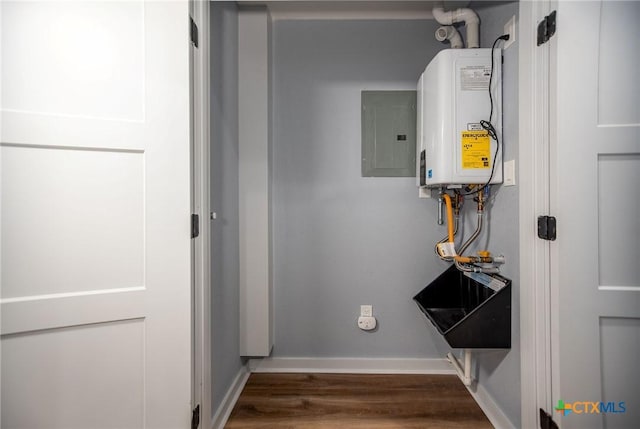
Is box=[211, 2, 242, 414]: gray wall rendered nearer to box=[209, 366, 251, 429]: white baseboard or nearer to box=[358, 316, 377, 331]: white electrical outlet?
box=[209, 366, 251, 429]: white baseboard

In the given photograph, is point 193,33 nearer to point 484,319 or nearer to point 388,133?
point 388,133

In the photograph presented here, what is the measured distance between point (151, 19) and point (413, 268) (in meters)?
1.88

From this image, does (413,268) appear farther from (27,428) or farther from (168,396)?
(27,428)

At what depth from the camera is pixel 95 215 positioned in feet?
3.02

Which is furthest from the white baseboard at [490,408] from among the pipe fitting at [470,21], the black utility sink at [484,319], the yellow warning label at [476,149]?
the pipe fitting at [470,21]

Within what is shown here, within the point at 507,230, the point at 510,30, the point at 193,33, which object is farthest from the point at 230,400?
the point at 510,30

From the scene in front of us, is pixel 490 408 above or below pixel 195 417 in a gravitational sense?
below

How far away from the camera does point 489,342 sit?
129cm

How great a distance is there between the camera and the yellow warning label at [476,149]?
137cm

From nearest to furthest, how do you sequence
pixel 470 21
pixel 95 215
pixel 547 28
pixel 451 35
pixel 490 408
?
pixel 95 215, pixel 547 28, pixel 490 408, pixel 470 21, pixel 451 35

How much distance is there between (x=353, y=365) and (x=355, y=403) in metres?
0.31

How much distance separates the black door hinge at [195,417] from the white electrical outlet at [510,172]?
170cm

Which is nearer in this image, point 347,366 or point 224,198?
point 224,198

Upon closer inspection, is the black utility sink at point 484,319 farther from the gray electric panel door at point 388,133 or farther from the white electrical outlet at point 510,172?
the gray electric panel door at point 388,133
